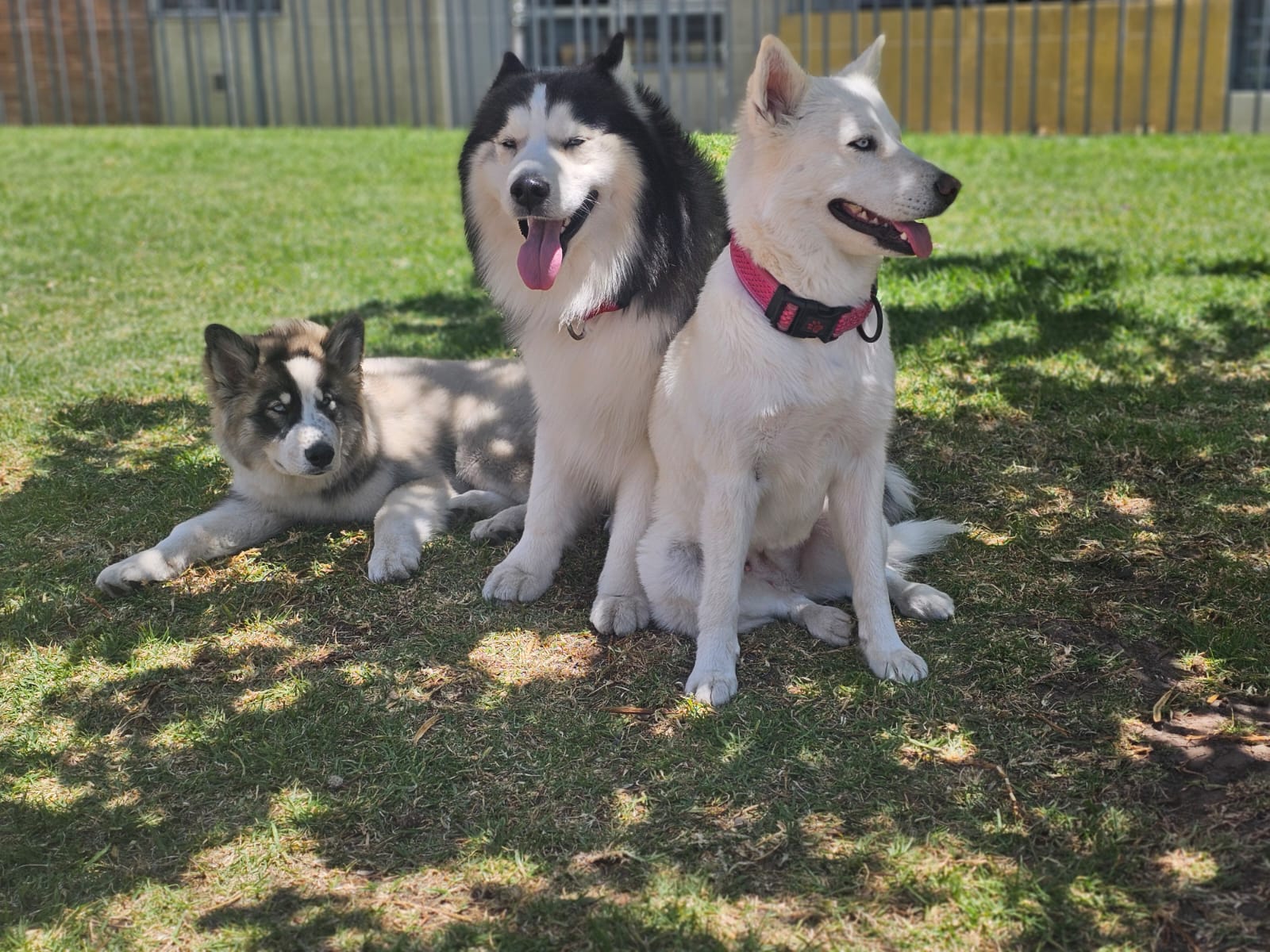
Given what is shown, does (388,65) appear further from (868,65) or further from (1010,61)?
(868,65)

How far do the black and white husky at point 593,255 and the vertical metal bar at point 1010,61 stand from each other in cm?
965

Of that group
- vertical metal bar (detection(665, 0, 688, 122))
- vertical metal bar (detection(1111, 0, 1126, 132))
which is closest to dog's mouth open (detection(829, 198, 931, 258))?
vertical metal bar (detection(665, 0, 688, 122))

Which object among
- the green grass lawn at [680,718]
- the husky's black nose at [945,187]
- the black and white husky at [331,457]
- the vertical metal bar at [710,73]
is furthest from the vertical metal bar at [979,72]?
the husky's black nose at [945,187]

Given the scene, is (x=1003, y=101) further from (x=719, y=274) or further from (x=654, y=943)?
(x=654, y=943)

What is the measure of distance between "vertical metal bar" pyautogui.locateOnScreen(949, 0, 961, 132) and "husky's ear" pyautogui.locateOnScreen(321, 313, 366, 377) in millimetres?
9787

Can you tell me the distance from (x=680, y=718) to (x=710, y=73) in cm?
1074

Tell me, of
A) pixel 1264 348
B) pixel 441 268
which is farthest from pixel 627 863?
pixel 441 268

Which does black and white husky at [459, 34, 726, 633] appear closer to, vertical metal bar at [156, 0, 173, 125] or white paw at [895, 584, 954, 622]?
white paw at [895, 584, 954, 622]

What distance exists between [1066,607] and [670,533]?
1.26 metres

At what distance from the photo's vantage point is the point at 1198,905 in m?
Answer: 2.37

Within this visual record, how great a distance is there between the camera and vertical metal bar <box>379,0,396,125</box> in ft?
44.6

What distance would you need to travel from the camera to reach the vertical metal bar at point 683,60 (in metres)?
12.5

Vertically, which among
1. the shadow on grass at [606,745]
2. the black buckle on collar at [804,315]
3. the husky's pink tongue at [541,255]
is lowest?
the shadow on grass at [606,745]

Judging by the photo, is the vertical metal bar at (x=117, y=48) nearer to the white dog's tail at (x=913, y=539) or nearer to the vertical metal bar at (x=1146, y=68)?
the vertical metal bar at (x=1146, y=68)
